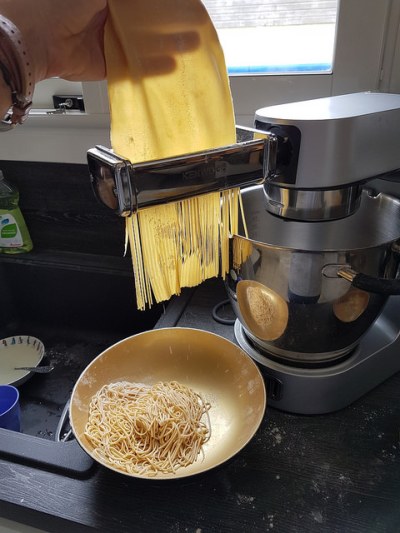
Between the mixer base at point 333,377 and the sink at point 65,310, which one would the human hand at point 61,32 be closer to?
the mixer base at point 333,377

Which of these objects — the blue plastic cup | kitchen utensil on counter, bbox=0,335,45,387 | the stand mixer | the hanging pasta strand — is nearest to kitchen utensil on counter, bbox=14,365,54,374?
kitchen utensil on counter, bbox=0,335,45,387

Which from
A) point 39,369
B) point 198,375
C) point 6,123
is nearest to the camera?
point 6,123

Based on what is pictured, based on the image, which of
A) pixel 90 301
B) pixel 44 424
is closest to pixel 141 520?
pixel 44 424

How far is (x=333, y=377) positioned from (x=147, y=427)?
27cm

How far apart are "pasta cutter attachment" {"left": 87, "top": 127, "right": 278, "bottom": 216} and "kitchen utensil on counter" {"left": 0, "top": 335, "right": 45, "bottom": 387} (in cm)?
70

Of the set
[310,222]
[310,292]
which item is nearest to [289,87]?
[310,222]

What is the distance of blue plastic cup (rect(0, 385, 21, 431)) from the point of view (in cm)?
70

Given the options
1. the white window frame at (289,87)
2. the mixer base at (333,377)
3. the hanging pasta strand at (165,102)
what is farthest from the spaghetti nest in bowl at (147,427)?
the white window frame at (289,87)

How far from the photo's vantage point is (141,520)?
0.49 m

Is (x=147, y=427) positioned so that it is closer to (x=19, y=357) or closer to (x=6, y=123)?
(x=6, y=123)

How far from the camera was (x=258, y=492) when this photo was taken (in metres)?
0.52

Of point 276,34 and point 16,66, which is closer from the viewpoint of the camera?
point 16,66

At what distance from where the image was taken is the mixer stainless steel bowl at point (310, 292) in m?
0.51

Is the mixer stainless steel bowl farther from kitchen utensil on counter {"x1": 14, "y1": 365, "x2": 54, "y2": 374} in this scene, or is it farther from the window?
kitchen utensil on counter {"x1": 14, "y1": 365, "x2": 54, "y2": 374}
